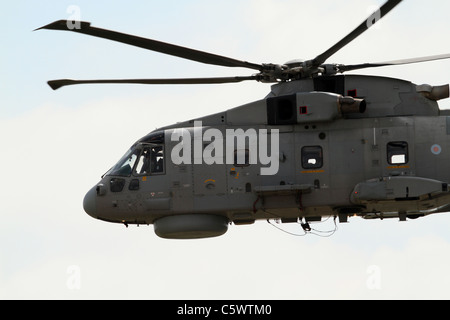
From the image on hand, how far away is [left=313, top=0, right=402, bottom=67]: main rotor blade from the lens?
76.1ft

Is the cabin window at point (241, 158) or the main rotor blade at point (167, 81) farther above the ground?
the main rotor blade at point (167, 81)

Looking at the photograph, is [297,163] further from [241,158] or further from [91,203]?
[91,203]

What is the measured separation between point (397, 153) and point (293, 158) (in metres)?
2.72

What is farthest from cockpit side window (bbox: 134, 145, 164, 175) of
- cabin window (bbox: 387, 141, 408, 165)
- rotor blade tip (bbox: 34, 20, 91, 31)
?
cabin window (bbox: 387, 141, 408, 165)

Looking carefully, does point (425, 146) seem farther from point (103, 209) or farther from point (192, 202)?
point (103, 209)

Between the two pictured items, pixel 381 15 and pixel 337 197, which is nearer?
pixel 381 15

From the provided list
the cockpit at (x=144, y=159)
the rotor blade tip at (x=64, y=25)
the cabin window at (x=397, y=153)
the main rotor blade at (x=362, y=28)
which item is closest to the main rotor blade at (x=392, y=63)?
the main rotor blade at (x=362, y=28)

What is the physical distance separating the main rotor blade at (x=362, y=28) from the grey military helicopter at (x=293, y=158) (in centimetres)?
8

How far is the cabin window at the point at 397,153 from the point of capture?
2519 cm

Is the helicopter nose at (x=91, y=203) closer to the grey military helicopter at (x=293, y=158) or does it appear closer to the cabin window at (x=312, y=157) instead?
the grey military helicopter at (x=293, y=158)

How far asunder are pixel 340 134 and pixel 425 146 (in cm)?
224

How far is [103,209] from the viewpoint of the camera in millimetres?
26781

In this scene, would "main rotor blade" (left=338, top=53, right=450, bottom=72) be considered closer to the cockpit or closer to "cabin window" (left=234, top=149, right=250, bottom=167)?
"cabin window" (left=234, top=149, right=250, bottom=167)
